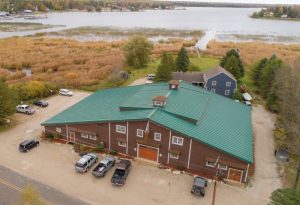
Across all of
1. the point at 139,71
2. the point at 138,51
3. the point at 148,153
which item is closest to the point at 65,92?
the point at 139,71

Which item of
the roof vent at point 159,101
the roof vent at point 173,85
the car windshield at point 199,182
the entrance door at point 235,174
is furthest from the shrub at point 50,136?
the entrance door at point 235,174

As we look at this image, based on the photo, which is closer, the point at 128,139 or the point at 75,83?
the point at 128,139

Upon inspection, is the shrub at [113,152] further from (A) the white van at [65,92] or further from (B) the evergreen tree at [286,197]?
(A) the white van at [65,92]

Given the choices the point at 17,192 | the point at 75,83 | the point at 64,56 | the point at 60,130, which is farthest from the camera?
the point at 64,56

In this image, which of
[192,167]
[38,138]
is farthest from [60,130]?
[192,167]

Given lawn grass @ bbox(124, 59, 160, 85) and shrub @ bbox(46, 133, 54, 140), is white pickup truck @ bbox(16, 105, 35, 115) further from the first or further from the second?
lawn grass @ bbox(124, 59, 160, 85)

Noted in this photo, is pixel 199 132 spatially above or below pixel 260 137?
above

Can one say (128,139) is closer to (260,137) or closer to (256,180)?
(256,180)

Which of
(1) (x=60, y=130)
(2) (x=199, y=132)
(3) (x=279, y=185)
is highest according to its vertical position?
(2) (x=199, y=132)
